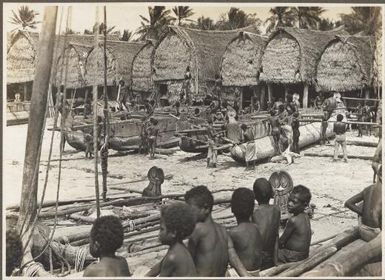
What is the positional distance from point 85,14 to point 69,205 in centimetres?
117

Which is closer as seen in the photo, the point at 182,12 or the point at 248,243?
the point at 248,243

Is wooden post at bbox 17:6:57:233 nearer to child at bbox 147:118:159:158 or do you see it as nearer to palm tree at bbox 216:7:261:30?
child at bbox 147:118:159:158

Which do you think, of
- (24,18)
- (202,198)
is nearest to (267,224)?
(202,198)

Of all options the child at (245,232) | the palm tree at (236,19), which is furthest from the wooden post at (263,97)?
the child at (245,232)

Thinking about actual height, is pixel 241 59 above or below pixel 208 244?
above

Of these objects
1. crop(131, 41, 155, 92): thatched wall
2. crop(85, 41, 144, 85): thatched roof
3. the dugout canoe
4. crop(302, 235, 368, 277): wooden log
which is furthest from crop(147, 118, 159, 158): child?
crop(302, 235, 368, 277): wooden log

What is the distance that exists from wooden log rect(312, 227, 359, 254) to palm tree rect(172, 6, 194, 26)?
1584mm

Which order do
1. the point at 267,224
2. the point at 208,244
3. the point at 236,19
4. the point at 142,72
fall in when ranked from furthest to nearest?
the point at 142,72 → the point at 236,19 → the point at 267,224 → the point at 208,244

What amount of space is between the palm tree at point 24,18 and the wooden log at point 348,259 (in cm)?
216

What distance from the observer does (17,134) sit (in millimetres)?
3557

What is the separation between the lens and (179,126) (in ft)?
12.4

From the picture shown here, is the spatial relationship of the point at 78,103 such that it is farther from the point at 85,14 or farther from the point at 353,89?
the point at 353,89

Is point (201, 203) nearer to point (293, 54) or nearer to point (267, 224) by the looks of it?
point (267, 224)

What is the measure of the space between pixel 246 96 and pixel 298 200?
809 mm
